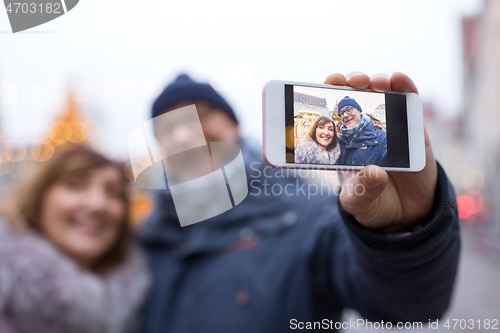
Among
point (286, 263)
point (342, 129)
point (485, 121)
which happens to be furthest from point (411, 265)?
point (485, 121)

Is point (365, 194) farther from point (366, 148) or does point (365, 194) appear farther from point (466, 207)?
point (466, 207)

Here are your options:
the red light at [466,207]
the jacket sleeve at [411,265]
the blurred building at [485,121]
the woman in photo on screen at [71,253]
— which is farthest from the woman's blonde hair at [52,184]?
the red light at [466,207]

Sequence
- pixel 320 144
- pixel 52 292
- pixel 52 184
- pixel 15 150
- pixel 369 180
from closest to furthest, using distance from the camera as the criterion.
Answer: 1. pixel 369 180
2. pixel 320 144
3. pixel 52 292
4. pixel 52 184
5. pixel 15 150

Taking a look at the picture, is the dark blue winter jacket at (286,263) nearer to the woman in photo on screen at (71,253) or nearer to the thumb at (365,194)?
the thumb at (365,194)

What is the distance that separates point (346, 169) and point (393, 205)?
27cm

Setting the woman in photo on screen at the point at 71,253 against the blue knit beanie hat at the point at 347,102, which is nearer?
the blue knit beanie hat at the point at 347,102

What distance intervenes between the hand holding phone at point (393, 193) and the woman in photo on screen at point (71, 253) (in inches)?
60.9

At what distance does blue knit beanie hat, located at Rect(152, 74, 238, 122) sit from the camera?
2.51 metres

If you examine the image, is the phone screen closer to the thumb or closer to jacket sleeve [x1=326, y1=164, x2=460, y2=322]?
the thumb

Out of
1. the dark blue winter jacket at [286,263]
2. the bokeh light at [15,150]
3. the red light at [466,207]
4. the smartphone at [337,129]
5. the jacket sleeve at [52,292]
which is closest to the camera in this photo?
the smartphone at [337,129]

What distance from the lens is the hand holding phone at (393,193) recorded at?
1026mm

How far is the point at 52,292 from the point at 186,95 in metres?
1.73

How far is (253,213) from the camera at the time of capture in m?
2.03

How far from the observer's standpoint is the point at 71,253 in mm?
1993
